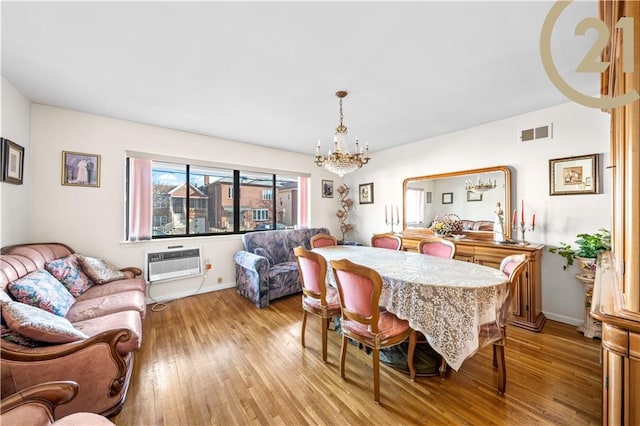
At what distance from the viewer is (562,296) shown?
2.68 m

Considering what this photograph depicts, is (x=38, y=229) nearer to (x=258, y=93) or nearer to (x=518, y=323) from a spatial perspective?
(x=258, y=93)

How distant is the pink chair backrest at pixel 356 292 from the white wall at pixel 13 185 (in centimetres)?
313

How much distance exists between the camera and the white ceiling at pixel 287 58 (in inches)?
57.6

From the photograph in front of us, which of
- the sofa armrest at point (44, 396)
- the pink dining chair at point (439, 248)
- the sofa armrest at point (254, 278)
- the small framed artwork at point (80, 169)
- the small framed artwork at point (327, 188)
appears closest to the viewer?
the sofa armrest at point (44, 396)

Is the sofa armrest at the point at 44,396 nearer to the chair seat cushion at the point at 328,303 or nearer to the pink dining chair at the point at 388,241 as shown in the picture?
the chair seat cushion at the point at 328,303

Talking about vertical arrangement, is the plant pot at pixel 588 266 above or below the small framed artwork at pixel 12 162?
below

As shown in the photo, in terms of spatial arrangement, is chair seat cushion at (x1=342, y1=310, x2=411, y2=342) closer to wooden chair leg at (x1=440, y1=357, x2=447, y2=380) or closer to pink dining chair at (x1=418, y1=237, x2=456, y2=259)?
wooden chair leg at (x1=440, y1=357, x2=447, y2=380)

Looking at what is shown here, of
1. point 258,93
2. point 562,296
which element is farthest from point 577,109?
point 258,93

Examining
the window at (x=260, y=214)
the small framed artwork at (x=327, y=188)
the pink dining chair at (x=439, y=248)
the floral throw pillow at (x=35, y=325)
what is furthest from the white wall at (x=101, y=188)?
the pink dining chair at (x=439, y=248)

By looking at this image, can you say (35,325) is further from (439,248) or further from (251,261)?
(439,248)

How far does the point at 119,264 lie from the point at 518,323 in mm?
4949

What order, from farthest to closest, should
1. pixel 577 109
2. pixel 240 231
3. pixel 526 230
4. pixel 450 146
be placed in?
1. pixel 240 231
2. pixel 450 146
3. pixel 526 230
4. pixel 577 109

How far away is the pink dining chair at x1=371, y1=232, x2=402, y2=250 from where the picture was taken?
10.6 feet

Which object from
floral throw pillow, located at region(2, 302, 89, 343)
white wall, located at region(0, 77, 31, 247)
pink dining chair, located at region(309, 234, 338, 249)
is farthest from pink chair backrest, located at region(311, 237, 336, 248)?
white wall, located at region(0, 77, 31, 247)
